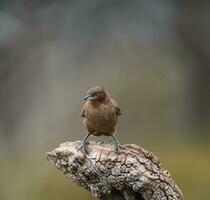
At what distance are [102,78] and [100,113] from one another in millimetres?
3569

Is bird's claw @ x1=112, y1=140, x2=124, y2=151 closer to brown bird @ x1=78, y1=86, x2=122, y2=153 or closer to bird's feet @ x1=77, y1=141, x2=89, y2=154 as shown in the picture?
bird's feet @ x1=77, y1=141, x2=89, y2=154

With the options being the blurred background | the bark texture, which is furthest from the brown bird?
the blurred background

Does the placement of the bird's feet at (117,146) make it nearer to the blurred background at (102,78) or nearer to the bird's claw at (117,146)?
the bird's claw at (117,146)

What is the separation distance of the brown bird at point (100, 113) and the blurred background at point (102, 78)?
311cm

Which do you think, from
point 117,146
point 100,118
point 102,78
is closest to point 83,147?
point 117,146

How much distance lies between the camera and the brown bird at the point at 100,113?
410 centimetres

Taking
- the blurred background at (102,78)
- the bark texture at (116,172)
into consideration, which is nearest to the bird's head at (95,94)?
the bark texture at (116,172)

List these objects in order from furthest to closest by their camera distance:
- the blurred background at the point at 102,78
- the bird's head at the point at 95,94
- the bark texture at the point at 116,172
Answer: the blurred background at the point at 102,78 < the bird's head at the point at 95,94 < the bark texture at the point at 116,172

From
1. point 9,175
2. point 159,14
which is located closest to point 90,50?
point 159,14

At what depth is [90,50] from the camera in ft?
25.3

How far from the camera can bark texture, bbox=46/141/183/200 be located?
3789 millimetres

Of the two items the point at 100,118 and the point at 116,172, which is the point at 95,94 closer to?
the point at 100,118

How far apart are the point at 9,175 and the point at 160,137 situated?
1.51m

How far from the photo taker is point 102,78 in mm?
7703
